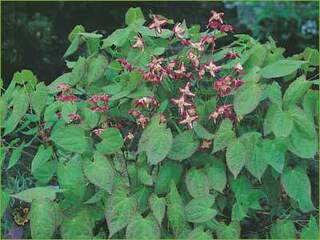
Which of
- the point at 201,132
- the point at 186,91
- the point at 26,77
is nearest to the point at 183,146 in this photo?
the point at 201,132

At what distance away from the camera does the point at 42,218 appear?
2.16 m

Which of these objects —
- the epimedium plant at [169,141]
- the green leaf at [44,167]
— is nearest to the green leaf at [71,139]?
the epimedium plant at [169,141]

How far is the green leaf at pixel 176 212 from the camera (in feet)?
7.09

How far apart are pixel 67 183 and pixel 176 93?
1.53ft

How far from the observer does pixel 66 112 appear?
2293 millimetres

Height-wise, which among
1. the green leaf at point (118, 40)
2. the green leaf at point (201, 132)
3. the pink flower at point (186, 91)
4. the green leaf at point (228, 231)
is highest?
the green leaf at point (118, 40)

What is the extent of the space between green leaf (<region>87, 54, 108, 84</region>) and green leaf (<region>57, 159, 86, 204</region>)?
32 cm

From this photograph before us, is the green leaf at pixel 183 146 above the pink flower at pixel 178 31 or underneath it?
underneath

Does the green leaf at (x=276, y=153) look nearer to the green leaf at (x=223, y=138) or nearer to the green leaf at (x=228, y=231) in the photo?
the green leaf at (x=223, y=138)

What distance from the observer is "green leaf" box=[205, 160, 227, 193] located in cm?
220

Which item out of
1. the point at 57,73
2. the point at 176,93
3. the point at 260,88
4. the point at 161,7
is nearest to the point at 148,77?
the point at 176,93

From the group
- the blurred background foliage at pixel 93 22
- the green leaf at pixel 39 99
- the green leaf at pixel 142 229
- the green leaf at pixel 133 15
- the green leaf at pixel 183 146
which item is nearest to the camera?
the green leaf at pixel 142 229

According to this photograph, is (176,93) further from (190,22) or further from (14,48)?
(190,22)

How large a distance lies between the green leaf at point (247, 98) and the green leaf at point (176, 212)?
1.02ft
